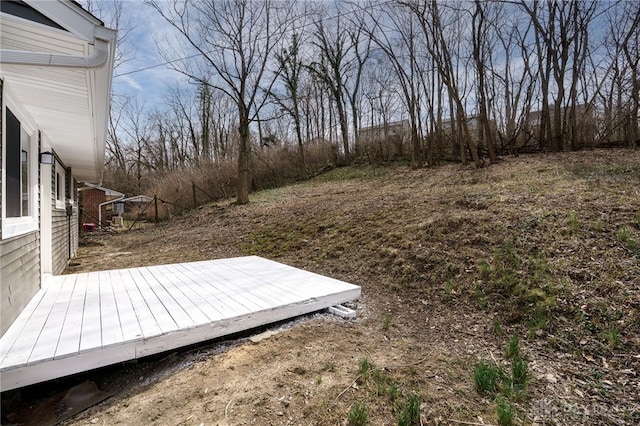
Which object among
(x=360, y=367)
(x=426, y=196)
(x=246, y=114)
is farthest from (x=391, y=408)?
(x=246, y=114)

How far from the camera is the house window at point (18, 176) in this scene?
2.61 m

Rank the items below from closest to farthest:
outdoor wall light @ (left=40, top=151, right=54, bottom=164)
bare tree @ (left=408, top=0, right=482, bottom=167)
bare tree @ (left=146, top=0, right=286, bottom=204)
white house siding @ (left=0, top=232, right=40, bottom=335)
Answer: white house siding @ (left=0, top=232, right=40, bottom=335), outdoor wall light @ (left=40, top=151, right=54, bottom=164), bare tree @ (left=408, top=0, right=482, bottom=167), bare tree @ (left=146, top=0, right=286, bottom=204)

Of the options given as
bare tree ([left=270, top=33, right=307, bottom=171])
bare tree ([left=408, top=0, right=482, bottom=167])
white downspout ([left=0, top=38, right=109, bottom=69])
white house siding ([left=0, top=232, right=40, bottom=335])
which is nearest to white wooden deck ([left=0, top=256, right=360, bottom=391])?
white house siding ([left=0, top=232, right=40, bottom=335])

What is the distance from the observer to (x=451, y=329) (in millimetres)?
3115

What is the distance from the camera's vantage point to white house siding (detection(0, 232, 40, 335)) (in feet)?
7.86

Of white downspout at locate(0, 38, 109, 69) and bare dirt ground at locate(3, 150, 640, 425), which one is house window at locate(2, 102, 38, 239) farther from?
bare dirt ground at locate(3, 150, 640, 425)

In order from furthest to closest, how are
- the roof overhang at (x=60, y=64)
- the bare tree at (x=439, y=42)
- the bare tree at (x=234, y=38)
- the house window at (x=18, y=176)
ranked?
the bare tree at (x=234, y=38) → the bare tree at (x=439, y=42) → the house window at (x=18, y=176) → the roof overhang at (x=60, y=64)

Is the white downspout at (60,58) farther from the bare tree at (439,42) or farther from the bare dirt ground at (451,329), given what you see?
the bare tree at (439,42)

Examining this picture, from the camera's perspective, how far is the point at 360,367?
233cm

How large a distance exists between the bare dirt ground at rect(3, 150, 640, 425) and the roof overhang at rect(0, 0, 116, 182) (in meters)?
2.17

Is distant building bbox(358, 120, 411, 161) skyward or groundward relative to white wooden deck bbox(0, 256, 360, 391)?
skyward

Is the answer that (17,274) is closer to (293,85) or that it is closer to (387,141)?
(387,141)

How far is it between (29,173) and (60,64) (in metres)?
2.33

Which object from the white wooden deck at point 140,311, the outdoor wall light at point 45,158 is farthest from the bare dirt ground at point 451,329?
the outdoor wall light at point 45,158
